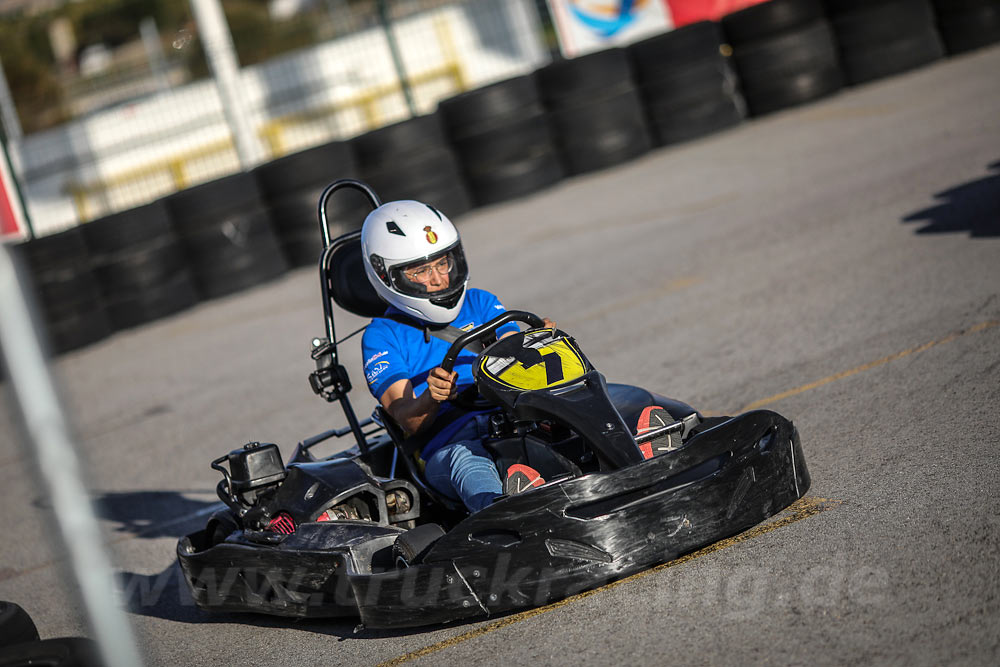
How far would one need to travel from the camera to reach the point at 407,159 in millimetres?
11844

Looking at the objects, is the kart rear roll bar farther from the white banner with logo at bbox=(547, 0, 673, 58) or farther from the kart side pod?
the white banner with logo at bbox=(547, 0, 673, 58)

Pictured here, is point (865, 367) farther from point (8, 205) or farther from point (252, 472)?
point (8, 205)

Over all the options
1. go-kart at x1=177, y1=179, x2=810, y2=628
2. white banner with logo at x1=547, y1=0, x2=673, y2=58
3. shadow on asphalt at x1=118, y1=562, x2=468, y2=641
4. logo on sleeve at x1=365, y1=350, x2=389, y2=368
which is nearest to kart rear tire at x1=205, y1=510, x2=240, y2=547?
go-kart at x1=177, y1=179, x2=810, y2=628

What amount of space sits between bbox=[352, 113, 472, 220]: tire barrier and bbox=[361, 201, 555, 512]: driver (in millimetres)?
7159

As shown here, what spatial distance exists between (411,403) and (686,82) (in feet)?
29.8

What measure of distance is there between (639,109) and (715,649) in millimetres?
10209

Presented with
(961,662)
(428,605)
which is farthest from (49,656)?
(961,662)

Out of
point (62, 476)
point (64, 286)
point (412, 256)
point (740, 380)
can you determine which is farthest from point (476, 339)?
point (64, 286)

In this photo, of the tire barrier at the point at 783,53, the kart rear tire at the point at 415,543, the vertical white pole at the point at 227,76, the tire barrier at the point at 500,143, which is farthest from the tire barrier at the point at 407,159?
the kart rear tire at the point at 415,543

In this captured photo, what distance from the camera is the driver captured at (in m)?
4.27

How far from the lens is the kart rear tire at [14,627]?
3.66m

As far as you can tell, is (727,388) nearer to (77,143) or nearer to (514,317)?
(514,317)

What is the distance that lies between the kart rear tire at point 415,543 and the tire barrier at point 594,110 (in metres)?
9.06

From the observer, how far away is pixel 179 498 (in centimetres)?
621
